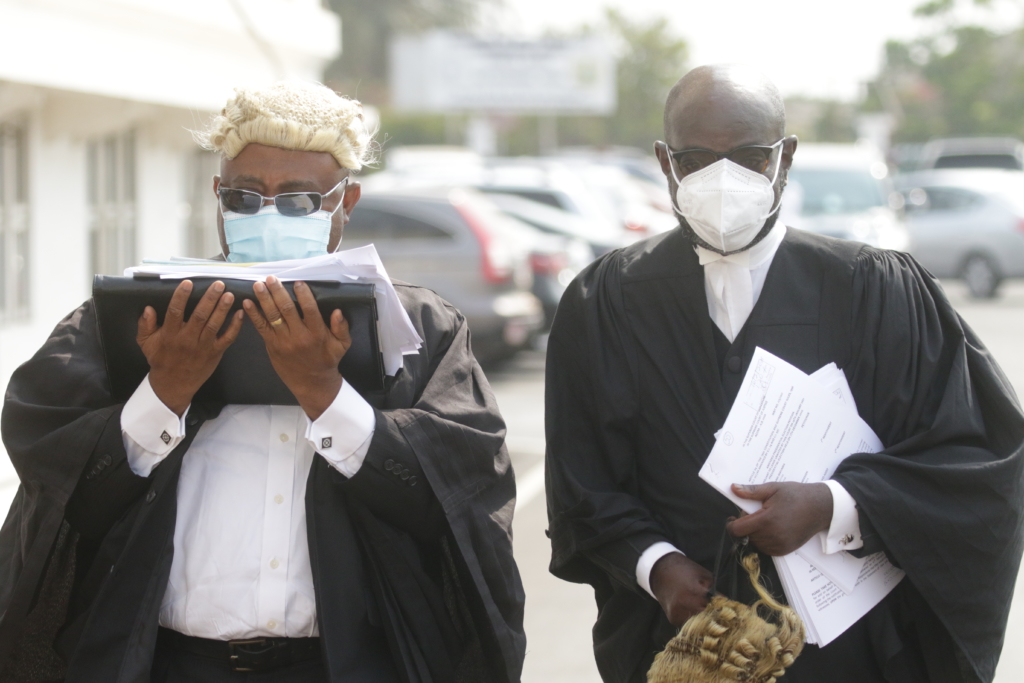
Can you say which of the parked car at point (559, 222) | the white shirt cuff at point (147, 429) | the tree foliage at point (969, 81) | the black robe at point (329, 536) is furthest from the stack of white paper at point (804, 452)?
the tree foliage at point (969, 81)

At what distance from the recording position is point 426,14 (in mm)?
45906

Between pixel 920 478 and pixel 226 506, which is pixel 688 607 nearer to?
pixel 920 478

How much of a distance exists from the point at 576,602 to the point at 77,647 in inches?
141

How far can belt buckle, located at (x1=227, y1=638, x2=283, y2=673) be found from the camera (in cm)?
230

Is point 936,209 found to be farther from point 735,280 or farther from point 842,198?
point 735,280

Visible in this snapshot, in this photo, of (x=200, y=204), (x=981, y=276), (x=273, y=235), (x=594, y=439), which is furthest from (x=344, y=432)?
(x=981, y=276)

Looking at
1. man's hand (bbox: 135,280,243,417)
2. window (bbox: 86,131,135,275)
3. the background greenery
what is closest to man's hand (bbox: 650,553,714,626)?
man's hand (bbox: 135,280,243,417)

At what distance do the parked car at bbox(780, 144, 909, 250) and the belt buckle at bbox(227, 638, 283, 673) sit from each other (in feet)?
37.9

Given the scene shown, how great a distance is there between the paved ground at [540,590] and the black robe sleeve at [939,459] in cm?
252

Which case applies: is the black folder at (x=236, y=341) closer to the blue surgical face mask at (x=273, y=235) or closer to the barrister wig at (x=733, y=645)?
the blue surgical face mask at (x=273, y=235)

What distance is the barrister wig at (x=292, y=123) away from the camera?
241 centimetres

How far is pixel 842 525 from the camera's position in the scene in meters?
2.29

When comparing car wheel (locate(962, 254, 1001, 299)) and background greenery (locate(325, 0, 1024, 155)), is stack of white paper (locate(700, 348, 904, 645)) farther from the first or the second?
background greenery (locate(325, 0, 1024, 155))

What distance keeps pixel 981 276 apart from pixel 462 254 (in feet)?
34.9
